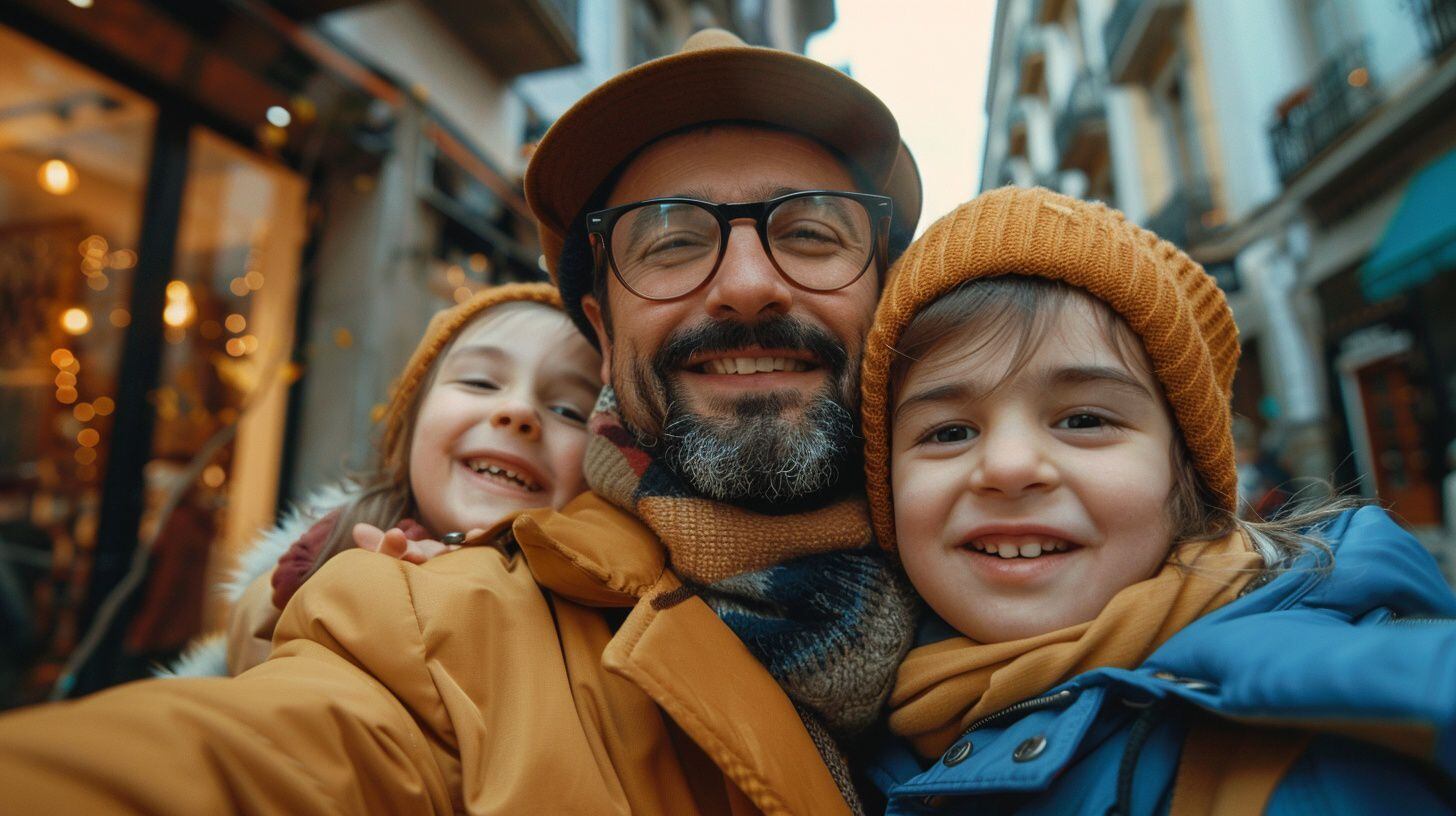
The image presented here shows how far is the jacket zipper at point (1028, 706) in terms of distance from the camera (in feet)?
3.80

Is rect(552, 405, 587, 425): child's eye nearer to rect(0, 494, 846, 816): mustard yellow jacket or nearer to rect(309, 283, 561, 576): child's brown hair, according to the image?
rect(309, 283, 561, 576): child's brown hair

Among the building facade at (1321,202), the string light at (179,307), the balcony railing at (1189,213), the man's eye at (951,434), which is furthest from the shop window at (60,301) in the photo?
the balcony railing at (1189,213)

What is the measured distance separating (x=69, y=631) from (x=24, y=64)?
2.82m

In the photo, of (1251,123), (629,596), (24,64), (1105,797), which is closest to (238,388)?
(24,64)

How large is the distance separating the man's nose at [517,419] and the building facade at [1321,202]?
5.21 m

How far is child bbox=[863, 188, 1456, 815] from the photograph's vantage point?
0.99 meters

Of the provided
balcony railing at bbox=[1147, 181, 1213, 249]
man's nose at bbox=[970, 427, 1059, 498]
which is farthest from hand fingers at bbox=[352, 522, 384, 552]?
balcony railing at bbox=[1147, 181, 1213, 249]

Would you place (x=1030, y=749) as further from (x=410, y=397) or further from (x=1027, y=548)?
(x=410, y=397)

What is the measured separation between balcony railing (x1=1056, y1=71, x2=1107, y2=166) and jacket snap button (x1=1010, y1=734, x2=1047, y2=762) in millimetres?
15413

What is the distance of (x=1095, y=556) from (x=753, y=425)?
64 cm

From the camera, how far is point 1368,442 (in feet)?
29.6

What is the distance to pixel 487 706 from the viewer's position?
3.82 feet

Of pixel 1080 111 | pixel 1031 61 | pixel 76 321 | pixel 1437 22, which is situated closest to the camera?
pixel 76 321

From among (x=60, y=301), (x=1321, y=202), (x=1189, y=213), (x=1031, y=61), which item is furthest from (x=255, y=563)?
(x=1031, y=61)
